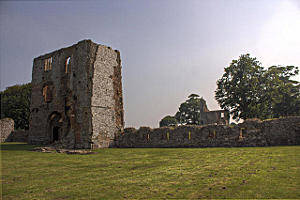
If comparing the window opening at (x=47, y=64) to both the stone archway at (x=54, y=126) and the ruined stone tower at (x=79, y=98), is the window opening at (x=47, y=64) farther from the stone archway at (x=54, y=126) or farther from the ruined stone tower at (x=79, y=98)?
the stone archway at (x=54, y=126)

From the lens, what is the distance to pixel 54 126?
2297cm

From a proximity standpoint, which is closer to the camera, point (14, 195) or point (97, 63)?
point (14, 195)

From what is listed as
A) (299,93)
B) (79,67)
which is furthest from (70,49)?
(299,93)

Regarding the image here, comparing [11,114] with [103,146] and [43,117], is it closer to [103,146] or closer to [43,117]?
[43,117]

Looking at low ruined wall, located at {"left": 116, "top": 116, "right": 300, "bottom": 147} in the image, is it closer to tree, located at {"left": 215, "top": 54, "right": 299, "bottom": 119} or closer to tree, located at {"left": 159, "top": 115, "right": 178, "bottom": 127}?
tree, located at {"left": 215, "top": 54, "right": 299, "bottom": 119}

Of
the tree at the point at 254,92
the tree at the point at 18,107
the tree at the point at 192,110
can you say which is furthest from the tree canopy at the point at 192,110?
the tree at the point at 18,107

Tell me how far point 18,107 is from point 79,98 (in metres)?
26.1

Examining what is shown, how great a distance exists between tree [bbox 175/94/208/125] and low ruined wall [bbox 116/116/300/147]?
119 ft

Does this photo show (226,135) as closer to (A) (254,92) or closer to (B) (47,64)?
(A) (254,92)

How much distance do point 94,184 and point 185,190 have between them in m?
2.24

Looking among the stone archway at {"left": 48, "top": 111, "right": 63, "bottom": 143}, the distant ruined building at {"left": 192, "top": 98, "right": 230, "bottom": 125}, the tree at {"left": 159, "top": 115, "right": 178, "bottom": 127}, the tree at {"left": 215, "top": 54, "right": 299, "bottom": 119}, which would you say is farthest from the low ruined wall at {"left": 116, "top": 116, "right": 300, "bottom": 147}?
the tree at {"left": 159, "top": 115, "right": 178, "bottom": 127}

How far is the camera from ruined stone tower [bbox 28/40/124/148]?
1889 centimetres

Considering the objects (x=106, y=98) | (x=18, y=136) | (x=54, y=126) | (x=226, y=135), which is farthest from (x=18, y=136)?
(x=226, y=135)

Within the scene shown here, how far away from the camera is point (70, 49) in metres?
21.8
